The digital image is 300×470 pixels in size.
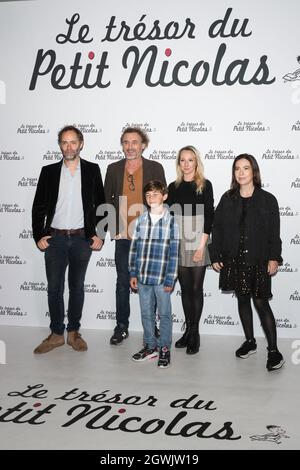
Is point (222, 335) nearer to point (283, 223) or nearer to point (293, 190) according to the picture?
point (283, 223)

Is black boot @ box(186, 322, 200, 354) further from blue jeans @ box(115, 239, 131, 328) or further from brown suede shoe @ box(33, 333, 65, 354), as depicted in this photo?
brown suede shoe @ box(33, 333, 65, 354)

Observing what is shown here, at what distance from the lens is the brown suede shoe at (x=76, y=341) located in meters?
4.24

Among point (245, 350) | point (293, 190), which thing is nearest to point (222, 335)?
point (245, 350)

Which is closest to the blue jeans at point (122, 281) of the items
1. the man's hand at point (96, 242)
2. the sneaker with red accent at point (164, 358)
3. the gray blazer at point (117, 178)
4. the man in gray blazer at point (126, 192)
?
the man in gray blazer at point (126, 192)

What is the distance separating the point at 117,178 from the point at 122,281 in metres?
0.85

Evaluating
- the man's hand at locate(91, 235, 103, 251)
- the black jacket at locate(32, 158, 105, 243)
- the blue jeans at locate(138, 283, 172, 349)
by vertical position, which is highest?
the black jacket at locate(32, 158, 105, 243)

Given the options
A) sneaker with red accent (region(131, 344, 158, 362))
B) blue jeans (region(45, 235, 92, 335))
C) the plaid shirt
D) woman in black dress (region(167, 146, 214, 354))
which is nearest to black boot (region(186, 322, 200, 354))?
woman in black dress (region(167, 146, 214, 354))

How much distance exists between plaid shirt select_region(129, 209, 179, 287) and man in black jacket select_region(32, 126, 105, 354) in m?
0.54

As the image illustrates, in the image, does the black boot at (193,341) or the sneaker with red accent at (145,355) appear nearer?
the sneaker with red accent at (145,355)

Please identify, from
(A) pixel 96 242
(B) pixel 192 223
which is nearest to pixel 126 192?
(A) pixel 96 242

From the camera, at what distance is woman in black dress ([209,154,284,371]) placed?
A: 12.6ft

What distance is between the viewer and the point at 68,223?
13.8 feet

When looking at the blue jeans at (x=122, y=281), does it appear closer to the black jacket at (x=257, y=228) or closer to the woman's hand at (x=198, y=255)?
the woman's hand at (x=198, y=255)

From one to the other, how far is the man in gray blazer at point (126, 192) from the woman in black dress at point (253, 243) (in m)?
0.74
